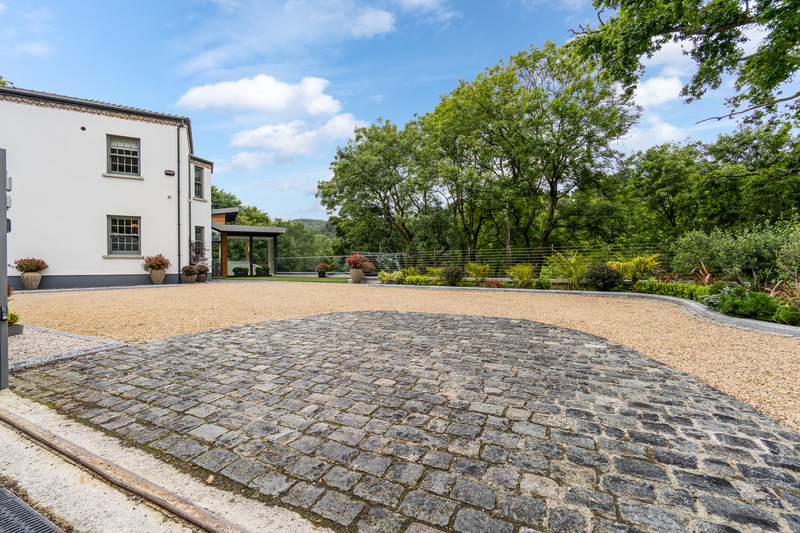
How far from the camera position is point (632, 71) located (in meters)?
10.3

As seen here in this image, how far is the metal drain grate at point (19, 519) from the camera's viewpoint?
1491 millimetres

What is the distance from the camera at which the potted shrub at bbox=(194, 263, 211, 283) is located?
15319 mm

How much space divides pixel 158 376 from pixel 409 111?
71.2ft

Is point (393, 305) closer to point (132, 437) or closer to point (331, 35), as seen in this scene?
point (132, 437)

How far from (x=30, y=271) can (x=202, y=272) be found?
528 cm

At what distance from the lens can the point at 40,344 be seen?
446 cm

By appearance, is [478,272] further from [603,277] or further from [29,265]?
[29,265]

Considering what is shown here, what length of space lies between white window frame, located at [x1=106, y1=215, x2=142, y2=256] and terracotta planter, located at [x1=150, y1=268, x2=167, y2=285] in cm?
92

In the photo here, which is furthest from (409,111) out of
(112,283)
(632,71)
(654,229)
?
(112,283)

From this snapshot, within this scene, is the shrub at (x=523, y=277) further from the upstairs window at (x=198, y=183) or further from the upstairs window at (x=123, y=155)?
the upstairs window at (x=123, y=155)

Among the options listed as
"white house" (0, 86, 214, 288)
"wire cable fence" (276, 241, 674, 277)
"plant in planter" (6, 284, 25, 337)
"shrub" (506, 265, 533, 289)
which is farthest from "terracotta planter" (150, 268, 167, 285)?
"shrub" (506, 265, 533, 289)

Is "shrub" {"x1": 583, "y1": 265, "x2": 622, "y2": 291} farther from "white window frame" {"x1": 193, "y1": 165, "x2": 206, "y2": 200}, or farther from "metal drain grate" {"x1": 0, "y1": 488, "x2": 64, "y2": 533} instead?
"white window frame" {"x1": 193, "y1": 165, "x2": 206, "y2": 200}

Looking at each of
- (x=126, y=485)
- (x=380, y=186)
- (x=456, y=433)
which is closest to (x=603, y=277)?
(x=456, y=433)

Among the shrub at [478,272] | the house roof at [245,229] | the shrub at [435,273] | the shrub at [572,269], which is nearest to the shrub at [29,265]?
the house roof at [245,229]
